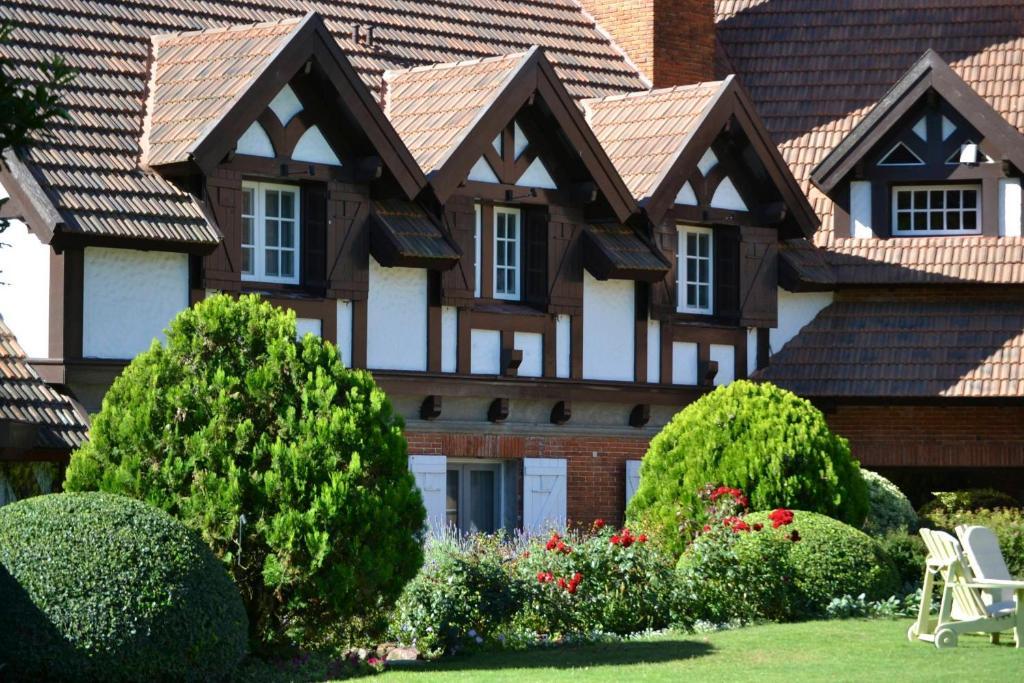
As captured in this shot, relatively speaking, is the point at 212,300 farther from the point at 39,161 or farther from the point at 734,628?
the point at 734,628

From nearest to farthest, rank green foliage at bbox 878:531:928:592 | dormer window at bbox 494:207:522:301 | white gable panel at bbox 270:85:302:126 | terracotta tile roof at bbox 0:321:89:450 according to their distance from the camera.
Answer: terracotta tile roof at bbox 0:321:89:450
green foliage at bbox 878:531:928:592
white gable panel at bbox 270:85:302:126
dormer window at bbox 494:207:522:301

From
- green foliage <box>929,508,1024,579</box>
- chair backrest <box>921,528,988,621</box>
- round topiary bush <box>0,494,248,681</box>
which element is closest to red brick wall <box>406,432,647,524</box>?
green foliage <box>929,508,1024,579</box>

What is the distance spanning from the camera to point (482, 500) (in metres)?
23.0

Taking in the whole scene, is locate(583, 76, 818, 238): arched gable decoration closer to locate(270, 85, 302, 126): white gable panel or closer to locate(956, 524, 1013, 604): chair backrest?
locate(270, 85, 302, 126): white gable panel

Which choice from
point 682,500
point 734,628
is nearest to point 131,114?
point 682,500

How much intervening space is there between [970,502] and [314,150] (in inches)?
381

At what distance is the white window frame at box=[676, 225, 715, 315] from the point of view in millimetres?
24203

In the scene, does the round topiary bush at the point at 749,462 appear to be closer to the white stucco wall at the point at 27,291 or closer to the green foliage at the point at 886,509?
the green foliage at the point at 886,509

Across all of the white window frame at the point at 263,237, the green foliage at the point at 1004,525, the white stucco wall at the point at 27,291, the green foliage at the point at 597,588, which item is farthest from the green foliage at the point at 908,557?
the white stucco wall at the point at 27,291

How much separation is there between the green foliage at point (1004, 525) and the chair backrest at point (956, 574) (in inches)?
123

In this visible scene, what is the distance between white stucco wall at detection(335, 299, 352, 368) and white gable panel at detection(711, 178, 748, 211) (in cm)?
565

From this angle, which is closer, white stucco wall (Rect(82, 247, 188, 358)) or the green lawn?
the green lawn

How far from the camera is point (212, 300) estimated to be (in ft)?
51.1

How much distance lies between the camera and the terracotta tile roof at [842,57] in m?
26.3
